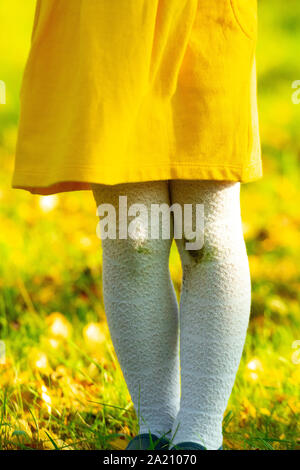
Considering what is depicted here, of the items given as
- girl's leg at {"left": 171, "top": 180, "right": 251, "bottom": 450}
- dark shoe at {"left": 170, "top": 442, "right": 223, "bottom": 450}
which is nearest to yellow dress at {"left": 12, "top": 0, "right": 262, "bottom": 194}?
girl's leg at {"left": 171, "top": 180, "right": 251, "bottom": 450}

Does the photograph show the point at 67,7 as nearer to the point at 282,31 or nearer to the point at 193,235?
the point at 193,235

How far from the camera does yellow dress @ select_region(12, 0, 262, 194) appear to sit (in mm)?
1068

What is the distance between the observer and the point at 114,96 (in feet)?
3.52

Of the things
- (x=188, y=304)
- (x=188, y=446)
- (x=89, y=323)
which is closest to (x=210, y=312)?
(x=188, y=304)

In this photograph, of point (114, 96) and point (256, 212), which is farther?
point (256, 212)

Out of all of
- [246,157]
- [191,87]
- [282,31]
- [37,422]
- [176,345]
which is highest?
[282,31]

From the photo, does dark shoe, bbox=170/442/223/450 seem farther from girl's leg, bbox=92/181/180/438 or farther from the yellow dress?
the yellow dress

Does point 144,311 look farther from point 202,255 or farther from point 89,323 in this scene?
point 89,323

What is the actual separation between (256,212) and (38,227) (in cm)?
91

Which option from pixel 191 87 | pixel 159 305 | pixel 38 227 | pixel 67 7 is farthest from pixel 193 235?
pixel 38 227

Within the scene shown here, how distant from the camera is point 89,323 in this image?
2049 mm

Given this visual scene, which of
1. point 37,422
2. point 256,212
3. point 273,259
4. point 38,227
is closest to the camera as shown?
point 37,422

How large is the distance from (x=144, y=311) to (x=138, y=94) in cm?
37

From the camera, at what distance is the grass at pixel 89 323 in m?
1.45
